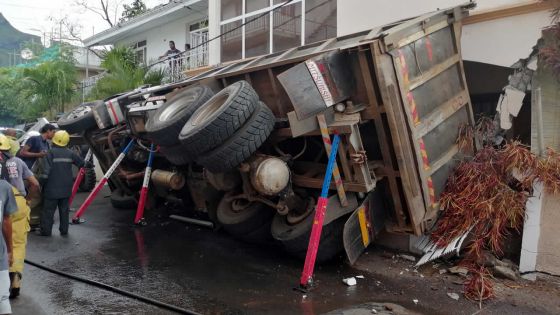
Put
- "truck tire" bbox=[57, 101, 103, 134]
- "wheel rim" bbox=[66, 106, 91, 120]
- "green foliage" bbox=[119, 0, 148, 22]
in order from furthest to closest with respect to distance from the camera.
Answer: "green foliage" bbox=[119, 0, 148, 22], "wheel rim" bbox=[66, 106, 91, 120], "truck tire" bbox=[57, 101, 103, 134]

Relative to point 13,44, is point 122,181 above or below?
below

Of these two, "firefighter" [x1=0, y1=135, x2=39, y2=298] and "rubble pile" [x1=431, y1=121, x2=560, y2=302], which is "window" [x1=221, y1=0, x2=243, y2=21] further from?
"firefighter" [x1=0, y1=135, x2=39, y2=298]

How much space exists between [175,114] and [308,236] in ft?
7.26

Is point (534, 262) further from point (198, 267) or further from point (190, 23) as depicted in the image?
point (190, 23)

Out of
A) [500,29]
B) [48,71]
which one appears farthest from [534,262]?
[48,71]

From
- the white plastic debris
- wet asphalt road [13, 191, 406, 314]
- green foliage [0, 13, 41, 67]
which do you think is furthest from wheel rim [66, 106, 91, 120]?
green foliage [0, 13, 41, 67]

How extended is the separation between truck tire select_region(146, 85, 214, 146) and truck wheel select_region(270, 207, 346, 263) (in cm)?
164

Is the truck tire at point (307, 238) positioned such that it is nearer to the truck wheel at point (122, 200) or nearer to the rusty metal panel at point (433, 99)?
the rusty metal panel at point (433, 99)

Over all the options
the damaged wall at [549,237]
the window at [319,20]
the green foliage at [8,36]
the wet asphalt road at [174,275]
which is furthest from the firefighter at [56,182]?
the green foliage at [8,36]

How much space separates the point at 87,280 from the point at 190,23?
1366 centimetres

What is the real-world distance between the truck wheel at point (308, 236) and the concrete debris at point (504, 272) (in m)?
1.59

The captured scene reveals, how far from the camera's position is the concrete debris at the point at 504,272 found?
4.89 metres

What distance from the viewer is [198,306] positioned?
424 cm

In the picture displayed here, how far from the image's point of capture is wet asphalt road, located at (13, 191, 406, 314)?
4.28 meters
